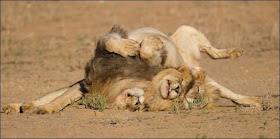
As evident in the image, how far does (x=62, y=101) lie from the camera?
7000 mm

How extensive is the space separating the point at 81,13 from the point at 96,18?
87 cm

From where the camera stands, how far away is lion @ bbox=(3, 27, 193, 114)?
20.9 ft

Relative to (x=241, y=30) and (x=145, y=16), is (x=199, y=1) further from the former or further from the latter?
(x=241, y=30)

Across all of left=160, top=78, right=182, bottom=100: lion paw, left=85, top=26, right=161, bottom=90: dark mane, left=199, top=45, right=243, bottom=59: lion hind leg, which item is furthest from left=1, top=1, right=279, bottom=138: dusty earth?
left=199, top=45, right=243, bottom=59: lion hind leg

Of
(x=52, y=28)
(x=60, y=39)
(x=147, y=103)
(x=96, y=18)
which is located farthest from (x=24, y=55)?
(x=147, y=103)

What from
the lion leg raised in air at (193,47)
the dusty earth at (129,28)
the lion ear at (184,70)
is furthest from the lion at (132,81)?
the lion leg raised in air at (193,47)

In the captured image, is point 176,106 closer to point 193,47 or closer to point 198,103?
point 198,103

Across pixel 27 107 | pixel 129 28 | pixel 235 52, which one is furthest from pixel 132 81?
pixel 129 28

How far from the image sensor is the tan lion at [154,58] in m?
6.43

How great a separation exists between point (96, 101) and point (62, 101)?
58cm

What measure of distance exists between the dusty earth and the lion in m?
0.15

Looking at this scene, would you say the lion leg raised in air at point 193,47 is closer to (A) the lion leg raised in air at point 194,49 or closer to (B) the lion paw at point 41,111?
(A) the lion leg raised in air at point 194,49

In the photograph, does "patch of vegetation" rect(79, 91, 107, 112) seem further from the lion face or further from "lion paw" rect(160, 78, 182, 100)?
"lion paw" rect(160, 78, 182, 100)

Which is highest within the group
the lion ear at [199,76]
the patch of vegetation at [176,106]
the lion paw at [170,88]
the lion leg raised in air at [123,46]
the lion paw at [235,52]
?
the lion leg raised in air at [123,46]
